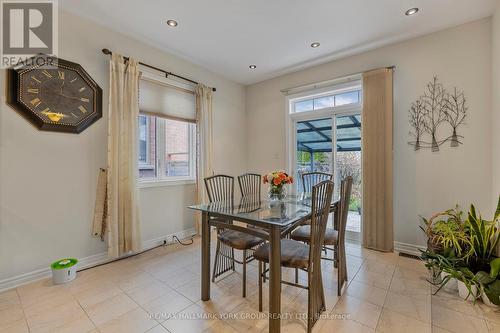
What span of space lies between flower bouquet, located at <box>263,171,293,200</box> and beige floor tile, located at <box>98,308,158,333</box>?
5.00 ft

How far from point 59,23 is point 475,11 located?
4.42 m

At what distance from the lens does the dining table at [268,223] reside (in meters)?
1.53

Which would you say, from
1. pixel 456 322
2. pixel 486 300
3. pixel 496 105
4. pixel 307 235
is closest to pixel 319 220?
pixel 307 235

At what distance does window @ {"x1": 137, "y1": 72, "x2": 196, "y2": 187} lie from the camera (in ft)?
10.1

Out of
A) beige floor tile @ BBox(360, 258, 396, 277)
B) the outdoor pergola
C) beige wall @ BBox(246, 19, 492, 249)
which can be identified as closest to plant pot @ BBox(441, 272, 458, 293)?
beige floor tile @ BBox(360, 258, 396, 277)

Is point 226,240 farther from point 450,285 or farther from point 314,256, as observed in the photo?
point 450,285

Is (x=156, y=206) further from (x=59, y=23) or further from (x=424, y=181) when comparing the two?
(x=424, y=181)

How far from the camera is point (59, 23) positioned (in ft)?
7.59

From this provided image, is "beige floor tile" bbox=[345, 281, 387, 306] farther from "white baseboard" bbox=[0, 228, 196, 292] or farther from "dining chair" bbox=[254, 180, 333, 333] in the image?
"white baseboard" bbox=[0, 228, 196, 292]

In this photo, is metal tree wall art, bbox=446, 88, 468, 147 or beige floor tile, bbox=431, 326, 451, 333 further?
metal tree wall art, bbox=446, 88, 468, 147

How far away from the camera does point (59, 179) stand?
2352 mm

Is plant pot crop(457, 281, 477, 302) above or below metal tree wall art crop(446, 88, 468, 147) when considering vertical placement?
below

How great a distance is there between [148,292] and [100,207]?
1.18 meters

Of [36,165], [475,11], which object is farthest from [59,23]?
[475,11]
